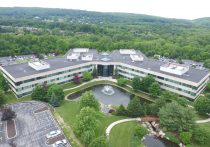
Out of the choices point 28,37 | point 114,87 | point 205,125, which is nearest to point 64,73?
point 114,87

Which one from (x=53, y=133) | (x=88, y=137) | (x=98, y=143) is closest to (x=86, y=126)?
(x=88, y=137)

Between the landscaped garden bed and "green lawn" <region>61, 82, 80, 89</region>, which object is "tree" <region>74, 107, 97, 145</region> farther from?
"green lawn" <region>61, 82, 80, 89</region>

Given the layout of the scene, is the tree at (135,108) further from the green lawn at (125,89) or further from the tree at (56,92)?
the tree at (56,92)

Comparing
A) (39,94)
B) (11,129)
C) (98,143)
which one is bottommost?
(11,129)

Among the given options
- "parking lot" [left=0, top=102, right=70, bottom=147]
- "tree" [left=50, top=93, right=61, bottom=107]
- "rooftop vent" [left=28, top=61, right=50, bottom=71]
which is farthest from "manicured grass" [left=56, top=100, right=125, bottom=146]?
"rooftop vent" [left=28, top=61, right=50, bottom=71]

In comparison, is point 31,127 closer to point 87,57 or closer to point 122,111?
point 122,111

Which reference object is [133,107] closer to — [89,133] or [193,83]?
[89,133]
